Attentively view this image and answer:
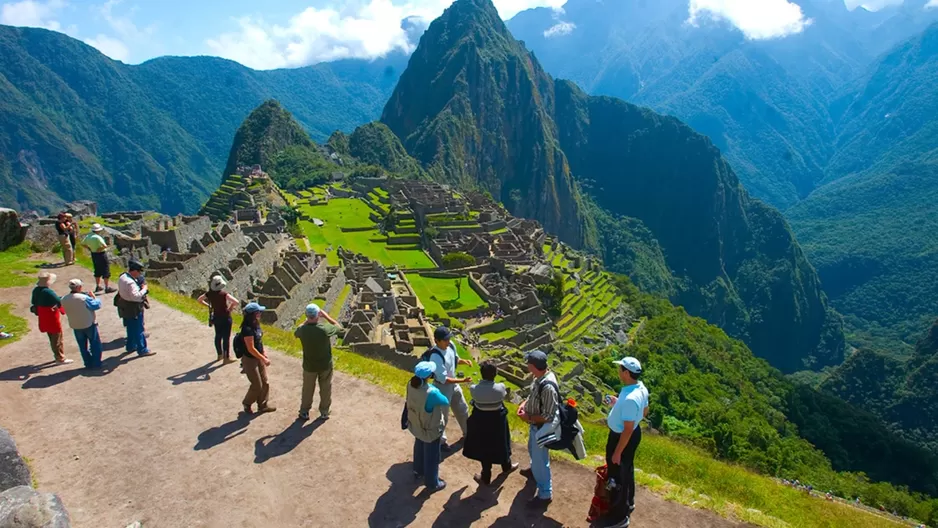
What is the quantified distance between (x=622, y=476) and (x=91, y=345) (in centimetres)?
960

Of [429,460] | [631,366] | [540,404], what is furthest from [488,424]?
[631,366]

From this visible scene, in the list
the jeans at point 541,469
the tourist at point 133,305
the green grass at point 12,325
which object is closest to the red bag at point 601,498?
the jeans at point 541,469

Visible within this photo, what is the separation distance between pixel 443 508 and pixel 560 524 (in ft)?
4.80

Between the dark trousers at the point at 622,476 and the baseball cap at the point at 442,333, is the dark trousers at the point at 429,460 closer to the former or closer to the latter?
the baseball cap at the point at 442,333

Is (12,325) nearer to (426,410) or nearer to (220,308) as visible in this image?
(220,308)

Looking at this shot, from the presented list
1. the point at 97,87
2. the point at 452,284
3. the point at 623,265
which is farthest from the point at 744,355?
the point at 97,87

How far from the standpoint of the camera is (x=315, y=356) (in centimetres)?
867

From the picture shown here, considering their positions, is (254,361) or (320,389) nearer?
(254,361)

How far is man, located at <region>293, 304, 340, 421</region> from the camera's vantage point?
27.9 ft

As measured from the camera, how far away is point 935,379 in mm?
68938

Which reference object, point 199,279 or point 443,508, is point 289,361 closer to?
point 443,508

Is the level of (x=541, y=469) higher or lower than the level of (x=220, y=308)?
lower

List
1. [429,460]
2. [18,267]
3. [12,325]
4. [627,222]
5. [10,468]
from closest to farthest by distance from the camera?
[10,468], [429,460], [12,325], [18,267], [627,222]

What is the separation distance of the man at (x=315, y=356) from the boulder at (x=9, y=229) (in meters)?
15.9
